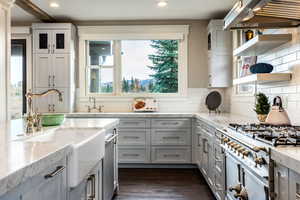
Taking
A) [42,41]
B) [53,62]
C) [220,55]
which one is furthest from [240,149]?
[42,41]

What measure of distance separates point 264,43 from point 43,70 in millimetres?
3765

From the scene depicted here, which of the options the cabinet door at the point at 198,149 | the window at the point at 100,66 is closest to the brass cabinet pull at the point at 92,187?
the cabinet door at the point at 198,149

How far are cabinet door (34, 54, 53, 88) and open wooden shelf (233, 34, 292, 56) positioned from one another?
3315 mm

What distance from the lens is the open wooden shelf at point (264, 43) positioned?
2.61 meters

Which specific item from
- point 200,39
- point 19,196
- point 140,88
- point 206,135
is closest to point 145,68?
point 140,88

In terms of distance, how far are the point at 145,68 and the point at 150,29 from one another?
2.34 feet

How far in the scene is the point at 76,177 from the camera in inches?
60.9

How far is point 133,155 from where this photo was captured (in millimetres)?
4809

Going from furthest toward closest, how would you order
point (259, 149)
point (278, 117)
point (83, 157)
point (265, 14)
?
point (278, 117), point (265, 14), point (83, 157), point (259, 149)

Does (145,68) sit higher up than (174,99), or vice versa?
(145,68)

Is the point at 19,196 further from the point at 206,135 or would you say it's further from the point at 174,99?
the point at 174,99

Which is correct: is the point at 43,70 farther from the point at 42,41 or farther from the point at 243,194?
the point at 243,194

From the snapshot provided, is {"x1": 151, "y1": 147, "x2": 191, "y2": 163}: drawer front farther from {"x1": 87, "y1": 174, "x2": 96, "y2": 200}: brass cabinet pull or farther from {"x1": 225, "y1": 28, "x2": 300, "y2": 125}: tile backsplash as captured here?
{"x1": 87, "y1": 174, "x2": 96, "y2": 200}: brass cabinet pull

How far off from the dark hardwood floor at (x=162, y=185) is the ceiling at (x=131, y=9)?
2564 mm
